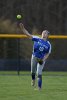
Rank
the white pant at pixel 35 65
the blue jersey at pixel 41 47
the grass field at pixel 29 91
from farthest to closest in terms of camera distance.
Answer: the blue jersey at pixel 41 47 < the white pant at pixel 35 65 < the grass field at pixel 29 91

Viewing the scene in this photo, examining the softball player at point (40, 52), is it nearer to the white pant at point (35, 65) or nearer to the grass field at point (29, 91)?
the white pant at point (35, 65)

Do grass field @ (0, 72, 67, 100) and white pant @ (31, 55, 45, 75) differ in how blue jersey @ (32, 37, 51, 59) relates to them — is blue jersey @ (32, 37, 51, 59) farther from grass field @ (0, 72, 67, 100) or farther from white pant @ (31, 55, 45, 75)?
grass field @ (0, 72, 67, 100)

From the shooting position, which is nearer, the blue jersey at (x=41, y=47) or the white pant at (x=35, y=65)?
the white pant at (x=35, y=65)

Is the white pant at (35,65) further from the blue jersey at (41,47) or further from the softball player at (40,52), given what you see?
the blue jersey at (41,47)

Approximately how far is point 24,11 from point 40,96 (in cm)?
1694

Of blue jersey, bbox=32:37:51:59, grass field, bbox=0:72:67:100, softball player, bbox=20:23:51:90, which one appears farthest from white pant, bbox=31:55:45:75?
grass field, bbox=0:72:67:100

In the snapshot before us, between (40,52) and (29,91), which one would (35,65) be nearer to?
(40,52)

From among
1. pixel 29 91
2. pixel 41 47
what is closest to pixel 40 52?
pixel 41 47

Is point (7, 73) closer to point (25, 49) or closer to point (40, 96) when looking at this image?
point (25, 49)

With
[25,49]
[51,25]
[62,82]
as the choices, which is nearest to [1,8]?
[51,25]

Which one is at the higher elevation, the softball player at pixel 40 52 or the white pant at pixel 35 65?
the softball player at pixel 40 52

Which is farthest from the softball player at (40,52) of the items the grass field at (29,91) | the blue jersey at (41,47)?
the grass field at (29,91)

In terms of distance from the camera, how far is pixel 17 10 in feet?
96.4

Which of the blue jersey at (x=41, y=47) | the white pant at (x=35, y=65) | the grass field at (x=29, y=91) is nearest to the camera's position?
the grass field at (x=29, y=91)
